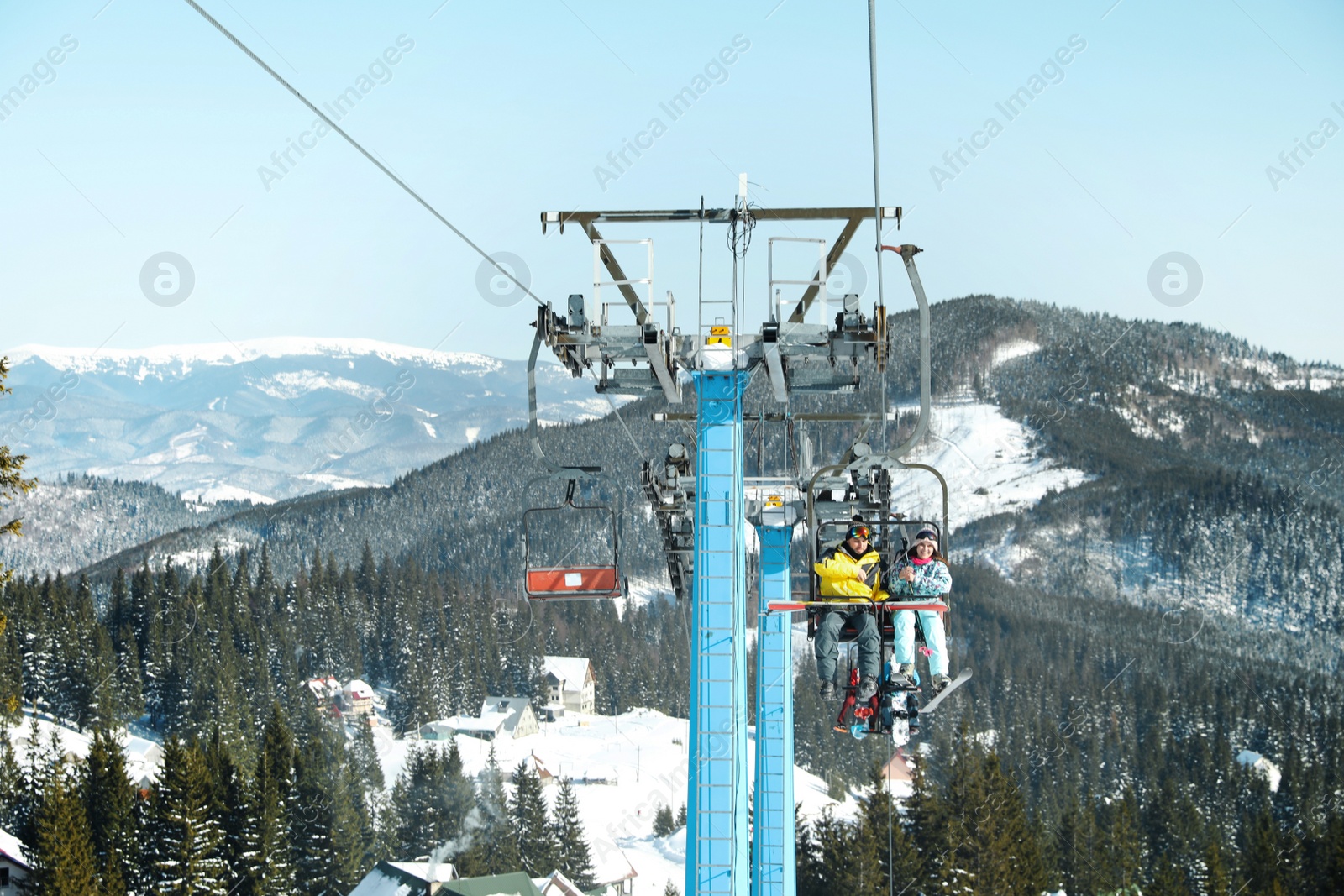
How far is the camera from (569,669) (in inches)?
4183

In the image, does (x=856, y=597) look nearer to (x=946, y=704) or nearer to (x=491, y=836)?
(x=491, y=836)

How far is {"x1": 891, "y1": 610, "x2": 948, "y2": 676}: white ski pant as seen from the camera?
1224cm

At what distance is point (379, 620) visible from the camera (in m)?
102

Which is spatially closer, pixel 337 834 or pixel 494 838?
pixel 337 834

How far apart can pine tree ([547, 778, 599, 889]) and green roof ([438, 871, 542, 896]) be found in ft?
34.5

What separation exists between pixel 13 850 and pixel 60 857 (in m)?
7.22

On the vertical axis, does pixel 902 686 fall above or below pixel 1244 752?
above

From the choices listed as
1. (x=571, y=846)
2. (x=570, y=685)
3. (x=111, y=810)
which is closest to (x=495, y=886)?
(x=111, y=810)

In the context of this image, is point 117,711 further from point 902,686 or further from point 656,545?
point 656,545

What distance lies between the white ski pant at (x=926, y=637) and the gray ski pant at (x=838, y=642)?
217mm

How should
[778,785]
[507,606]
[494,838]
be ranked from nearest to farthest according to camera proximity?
[778,785], [494,838], [507,606]

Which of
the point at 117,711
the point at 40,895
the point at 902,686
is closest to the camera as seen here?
the point at 902,686

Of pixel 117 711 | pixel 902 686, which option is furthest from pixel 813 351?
pixel 117 711

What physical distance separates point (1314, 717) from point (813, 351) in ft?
361
